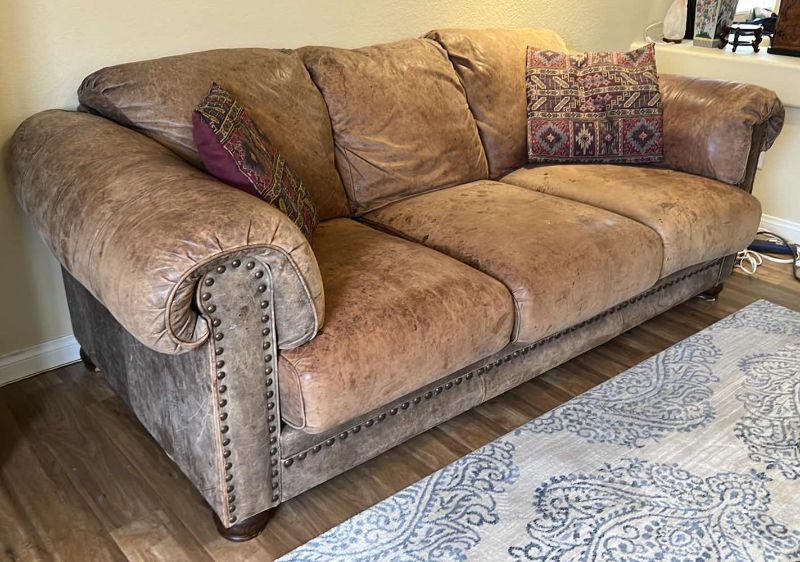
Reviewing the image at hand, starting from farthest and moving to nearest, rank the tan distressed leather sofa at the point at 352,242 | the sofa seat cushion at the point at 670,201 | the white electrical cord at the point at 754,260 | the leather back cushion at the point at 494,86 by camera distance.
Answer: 1. the white electrical cord at the point at 754,260
2. the leather back cushion at the point at 494,86
3. the sofa seat cushion at the point at 670,201
4. the tan distressed leather sofa at the point at 352,242

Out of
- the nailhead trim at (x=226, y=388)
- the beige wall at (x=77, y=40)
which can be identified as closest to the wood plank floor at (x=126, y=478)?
the nailhead trim at (x=226, y=388)

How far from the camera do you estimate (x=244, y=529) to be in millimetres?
1632

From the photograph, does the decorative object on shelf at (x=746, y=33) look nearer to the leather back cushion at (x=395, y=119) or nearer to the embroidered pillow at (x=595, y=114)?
the embroidered pillow at (x=595, y=114)

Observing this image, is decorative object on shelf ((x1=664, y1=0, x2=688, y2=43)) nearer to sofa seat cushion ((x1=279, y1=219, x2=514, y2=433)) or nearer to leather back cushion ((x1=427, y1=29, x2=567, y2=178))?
leather back cushion ((x1=427, y1=29, x2=567, y2=178))

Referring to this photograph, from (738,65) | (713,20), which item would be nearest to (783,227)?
(738,65)

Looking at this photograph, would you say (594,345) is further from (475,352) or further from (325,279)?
(325,279)

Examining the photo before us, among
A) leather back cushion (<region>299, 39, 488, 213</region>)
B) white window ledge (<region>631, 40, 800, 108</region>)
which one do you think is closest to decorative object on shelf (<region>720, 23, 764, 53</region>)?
white window ledge (<region>631, 40, 800, 108</region>)

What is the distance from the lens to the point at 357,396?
1.56 metres

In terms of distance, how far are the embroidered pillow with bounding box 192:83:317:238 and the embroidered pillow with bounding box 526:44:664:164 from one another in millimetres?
1203

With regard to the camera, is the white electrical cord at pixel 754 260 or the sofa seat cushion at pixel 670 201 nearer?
the sofa seat cushion at pixel 670 201

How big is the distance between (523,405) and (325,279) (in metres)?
0.75

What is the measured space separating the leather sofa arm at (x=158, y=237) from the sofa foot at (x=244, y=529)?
0.42 m

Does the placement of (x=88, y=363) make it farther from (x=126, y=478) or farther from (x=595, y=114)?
(x=595, y=114)

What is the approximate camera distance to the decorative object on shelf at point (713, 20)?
137 inches
